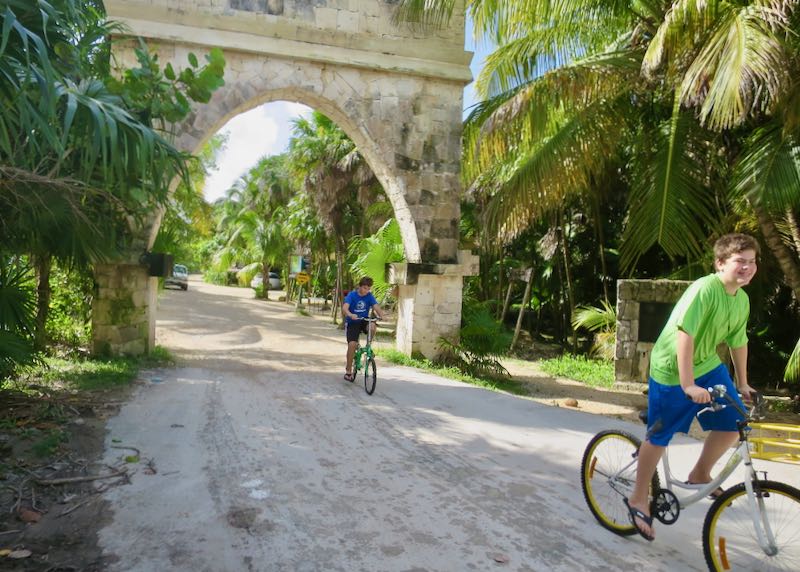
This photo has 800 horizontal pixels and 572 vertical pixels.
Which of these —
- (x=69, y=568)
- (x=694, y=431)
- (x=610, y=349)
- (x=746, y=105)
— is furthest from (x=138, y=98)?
(x=610, y=349)

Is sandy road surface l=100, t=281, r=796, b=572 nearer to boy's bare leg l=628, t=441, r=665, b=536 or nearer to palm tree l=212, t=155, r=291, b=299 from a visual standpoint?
boy's bare leg l=628, t=441, r=665, b=536

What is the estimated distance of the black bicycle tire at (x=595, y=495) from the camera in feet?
11.9

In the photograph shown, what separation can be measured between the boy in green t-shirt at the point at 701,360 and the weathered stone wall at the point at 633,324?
6636 mm

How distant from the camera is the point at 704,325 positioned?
10.7ft

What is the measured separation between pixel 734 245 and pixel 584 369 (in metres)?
9.34

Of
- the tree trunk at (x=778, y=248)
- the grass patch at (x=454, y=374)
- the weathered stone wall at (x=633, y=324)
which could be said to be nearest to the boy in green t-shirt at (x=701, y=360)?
the tree trunk at (x=778, y=248)

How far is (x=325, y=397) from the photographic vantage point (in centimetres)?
746

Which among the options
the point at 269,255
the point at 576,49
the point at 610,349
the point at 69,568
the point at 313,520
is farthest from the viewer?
the point at 269,255

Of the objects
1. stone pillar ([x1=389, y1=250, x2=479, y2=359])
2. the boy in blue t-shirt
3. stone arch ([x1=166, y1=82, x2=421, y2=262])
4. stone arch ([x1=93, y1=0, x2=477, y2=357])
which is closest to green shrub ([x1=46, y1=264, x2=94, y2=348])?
stone arch ([x1=93, y1=0, x2=477, y2=357])

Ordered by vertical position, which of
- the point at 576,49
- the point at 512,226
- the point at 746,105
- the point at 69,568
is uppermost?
the point at 576,49

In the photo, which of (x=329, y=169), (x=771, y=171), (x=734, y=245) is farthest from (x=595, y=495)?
(x=329, y=169)

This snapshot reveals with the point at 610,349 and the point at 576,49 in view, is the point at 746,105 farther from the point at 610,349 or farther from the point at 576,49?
the point at 610,349

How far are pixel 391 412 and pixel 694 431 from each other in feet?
11.8

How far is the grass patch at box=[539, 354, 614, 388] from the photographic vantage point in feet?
36.1
